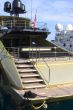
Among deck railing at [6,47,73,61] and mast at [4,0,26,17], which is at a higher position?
mast at [4,0,26,17]

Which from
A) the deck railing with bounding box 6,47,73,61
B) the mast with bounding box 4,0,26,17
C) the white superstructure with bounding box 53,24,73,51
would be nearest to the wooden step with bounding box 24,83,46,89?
the deck railing with bounding box 6,47,73,61

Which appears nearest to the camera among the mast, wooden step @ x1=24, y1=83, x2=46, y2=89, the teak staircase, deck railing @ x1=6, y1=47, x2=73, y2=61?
wooden step @ x1=24, y1=83, x2=46, y2=89

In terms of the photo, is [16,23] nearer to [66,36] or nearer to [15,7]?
[15,7]

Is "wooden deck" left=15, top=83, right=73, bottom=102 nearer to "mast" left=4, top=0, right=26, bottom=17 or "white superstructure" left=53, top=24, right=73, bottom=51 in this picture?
"mast" left=4, top=0, right=26, bottom=17

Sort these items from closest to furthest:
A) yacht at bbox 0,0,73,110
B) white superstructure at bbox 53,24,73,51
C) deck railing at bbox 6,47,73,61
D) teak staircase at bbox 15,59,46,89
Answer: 1. yacht at bbox 0,0,73,110
2. teak staircase at bbox 15,59,46,89
3. deck railing at bbox 6,47,73,61
4. white superstructure at bbox 53,24,73,51

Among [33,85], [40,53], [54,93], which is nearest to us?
[54,93]

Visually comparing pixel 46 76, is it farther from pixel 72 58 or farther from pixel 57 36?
pixel 57 36

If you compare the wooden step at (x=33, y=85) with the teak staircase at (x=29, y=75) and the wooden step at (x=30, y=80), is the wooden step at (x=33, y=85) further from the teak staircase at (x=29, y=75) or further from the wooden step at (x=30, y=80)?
the wooden step at (x=30, y=80)

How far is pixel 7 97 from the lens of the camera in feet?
51.0

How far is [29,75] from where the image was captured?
15828 mm

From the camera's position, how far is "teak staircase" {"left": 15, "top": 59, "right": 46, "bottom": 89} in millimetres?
15172

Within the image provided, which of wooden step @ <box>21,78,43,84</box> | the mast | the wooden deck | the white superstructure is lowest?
the white superstructure

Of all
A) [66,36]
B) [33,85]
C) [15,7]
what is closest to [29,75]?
[33,85]

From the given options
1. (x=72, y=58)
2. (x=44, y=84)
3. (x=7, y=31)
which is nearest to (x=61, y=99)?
(x=44, y=84)
